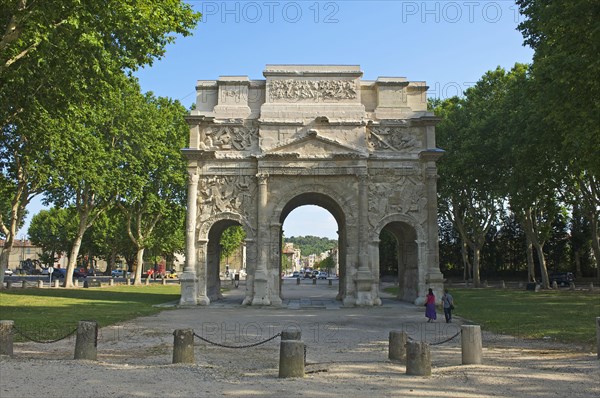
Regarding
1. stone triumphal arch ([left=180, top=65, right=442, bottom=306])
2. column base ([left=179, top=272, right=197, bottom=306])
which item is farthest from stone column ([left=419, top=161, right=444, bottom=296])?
column base ([left=179, top=272, right=197, bottom=306])

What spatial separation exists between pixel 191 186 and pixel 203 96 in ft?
17.0

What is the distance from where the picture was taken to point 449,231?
2554 inches

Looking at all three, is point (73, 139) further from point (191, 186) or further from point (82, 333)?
point (82, 333)

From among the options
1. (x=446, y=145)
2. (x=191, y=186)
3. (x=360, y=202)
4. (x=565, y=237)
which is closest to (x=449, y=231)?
(x=565, y=237)

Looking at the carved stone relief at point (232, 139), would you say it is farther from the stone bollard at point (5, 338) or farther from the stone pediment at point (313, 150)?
the stone bollard at point (5, 338)

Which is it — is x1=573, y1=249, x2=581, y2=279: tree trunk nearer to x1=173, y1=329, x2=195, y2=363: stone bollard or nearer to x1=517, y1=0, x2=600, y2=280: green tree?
x1=517, y1=0, x2=600, y2=280: green tree

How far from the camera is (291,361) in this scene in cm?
960

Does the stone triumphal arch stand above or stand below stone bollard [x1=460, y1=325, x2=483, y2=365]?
above

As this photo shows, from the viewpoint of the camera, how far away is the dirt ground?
28.2 ft

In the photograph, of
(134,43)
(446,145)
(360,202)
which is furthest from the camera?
(446,145)

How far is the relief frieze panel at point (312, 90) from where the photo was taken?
29797mm

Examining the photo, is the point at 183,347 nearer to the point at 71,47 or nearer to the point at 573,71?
the point at 71,47

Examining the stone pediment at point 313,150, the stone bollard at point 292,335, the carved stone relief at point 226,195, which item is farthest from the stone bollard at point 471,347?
the carved stone relief at point 226,195

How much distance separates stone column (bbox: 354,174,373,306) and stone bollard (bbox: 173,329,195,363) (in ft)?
58.7
